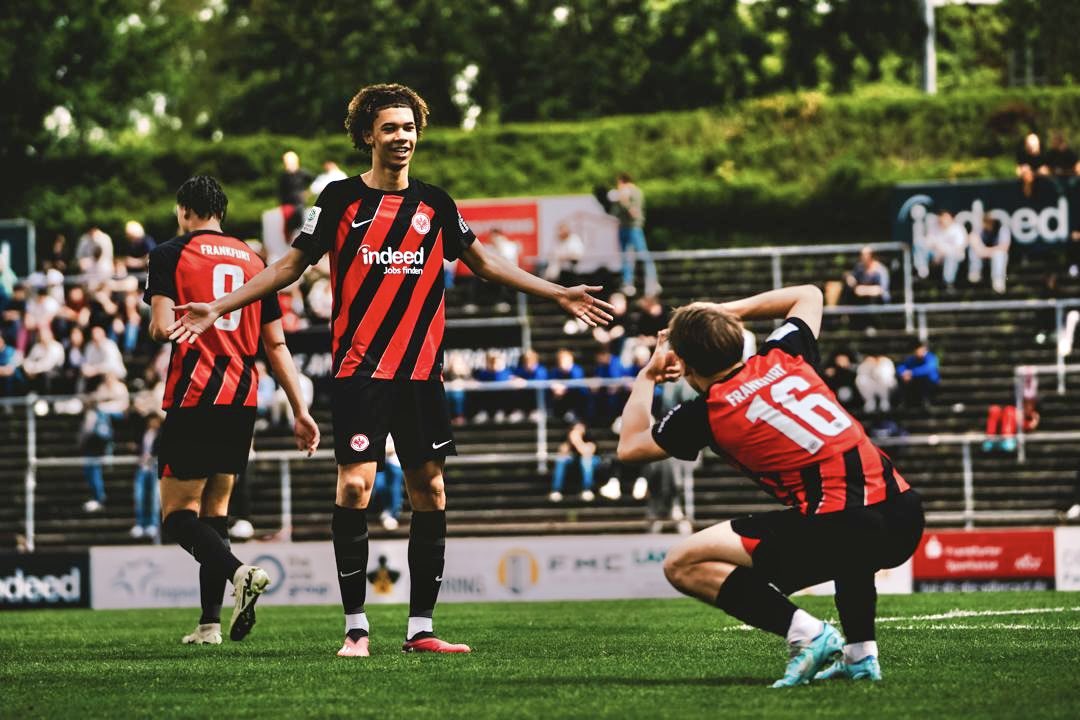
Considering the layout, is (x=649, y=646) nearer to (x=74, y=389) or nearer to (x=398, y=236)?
(x=398, y=236)

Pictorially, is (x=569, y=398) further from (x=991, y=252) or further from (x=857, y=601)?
(x=857, y=601)

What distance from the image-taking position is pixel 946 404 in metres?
26.3

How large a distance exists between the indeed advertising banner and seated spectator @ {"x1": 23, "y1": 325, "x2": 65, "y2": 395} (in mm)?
7675

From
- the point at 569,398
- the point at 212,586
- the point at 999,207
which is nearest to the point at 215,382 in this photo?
the point at 212,586

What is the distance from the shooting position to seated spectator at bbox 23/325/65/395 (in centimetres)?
2711

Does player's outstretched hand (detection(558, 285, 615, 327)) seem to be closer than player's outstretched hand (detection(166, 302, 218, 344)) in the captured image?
No

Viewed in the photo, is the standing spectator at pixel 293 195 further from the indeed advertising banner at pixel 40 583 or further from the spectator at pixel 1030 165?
the spectator at pixel 1030 165

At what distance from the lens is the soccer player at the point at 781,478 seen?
6715 millimetres

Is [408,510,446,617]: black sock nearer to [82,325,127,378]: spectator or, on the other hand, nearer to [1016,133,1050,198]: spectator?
[82,325,127,378]: spectator

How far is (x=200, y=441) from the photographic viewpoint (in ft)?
30.8

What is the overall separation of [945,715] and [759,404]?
1.28 meters

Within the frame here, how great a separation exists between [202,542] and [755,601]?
3390 millimetres

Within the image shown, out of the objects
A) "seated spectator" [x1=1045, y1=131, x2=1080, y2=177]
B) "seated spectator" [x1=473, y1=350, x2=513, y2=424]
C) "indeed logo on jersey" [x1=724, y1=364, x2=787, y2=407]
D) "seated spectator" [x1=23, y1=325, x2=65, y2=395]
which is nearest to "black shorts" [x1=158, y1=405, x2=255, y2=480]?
"indeed logo on jersey" [x1=724, y1=364, x2=787, y2=407]

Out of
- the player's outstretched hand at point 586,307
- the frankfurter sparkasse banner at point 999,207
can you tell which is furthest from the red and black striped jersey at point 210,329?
the frankfurter sparkasse banner at point 999,207
